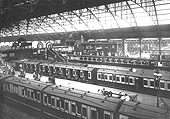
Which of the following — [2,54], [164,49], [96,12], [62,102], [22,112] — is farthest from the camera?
[96,12]

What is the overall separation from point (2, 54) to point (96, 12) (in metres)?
22.6

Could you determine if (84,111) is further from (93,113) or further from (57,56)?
(57,56)

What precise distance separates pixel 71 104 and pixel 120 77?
10.7 metres

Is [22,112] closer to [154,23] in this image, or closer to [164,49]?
[154,23]

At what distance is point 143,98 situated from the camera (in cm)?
1780

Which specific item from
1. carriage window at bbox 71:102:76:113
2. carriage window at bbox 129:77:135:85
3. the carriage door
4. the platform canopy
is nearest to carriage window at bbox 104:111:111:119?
carriage window at bbox 71:102:76:113

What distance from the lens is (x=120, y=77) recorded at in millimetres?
20672

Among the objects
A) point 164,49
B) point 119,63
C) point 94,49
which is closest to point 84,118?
point 119,63

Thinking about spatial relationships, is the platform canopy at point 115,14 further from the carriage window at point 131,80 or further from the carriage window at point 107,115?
the carriage window at point 107,115

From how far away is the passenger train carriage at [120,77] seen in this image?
17984mm

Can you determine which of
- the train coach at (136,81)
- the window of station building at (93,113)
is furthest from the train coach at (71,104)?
the train coach at (136,81)

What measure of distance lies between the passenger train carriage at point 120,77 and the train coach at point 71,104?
5.63m

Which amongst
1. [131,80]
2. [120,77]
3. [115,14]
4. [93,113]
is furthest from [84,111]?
[115,14]

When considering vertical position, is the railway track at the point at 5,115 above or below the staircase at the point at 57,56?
below
